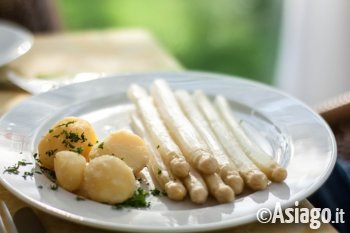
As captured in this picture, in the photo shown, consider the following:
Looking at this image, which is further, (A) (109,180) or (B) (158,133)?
(B) (158,133)

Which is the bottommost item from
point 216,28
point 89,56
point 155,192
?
point 216,28

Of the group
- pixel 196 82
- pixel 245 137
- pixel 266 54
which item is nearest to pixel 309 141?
pixel 245 137

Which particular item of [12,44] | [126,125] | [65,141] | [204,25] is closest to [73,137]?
[65,141]

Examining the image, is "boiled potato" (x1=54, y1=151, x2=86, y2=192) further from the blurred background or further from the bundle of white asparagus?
the blurred background

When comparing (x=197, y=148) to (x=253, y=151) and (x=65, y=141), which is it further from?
(x=65, y=141)

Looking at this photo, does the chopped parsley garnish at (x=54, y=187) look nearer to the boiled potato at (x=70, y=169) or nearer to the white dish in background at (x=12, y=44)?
the boiled potato at (x=70, y=169)
